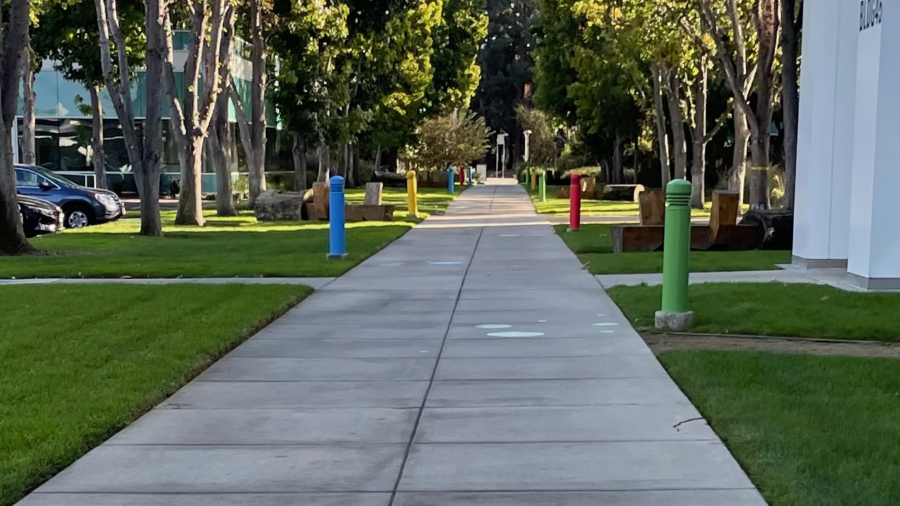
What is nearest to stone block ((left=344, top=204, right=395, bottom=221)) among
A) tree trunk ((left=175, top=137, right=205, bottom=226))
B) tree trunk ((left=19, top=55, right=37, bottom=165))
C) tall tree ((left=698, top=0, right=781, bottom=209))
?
Result: tree trunk ((left=175, top=137, right=205, bottom=226))

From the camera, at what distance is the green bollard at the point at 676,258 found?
8844 millimetres

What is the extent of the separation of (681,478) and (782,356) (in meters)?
3.03

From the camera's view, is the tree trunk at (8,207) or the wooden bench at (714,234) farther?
the wooden bench at (714,234)

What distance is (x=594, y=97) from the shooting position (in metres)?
39.5

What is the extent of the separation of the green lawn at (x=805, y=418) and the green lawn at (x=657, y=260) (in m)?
6.17

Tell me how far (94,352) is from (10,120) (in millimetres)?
10353

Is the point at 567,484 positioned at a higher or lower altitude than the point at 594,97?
lower

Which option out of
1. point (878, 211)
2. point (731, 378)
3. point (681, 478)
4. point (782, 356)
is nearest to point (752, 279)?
point (878, 211)

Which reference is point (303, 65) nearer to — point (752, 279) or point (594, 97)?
point (594, 97)

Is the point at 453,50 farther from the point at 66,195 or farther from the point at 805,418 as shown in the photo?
the point at 805,418

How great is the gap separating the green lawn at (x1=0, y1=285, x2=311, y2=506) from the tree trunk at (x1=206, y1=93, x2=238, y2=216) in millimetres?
15050

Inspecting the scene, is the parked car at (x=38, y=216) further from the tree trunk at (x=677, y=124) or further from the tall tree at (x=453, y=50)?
the tall tree at (x=453, y=50)

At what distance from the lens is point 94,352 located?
26.4ft

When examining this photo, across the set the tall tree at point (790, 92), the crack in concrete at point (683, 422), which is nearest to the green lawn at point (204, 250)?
the tall tree at point (790, 92)
